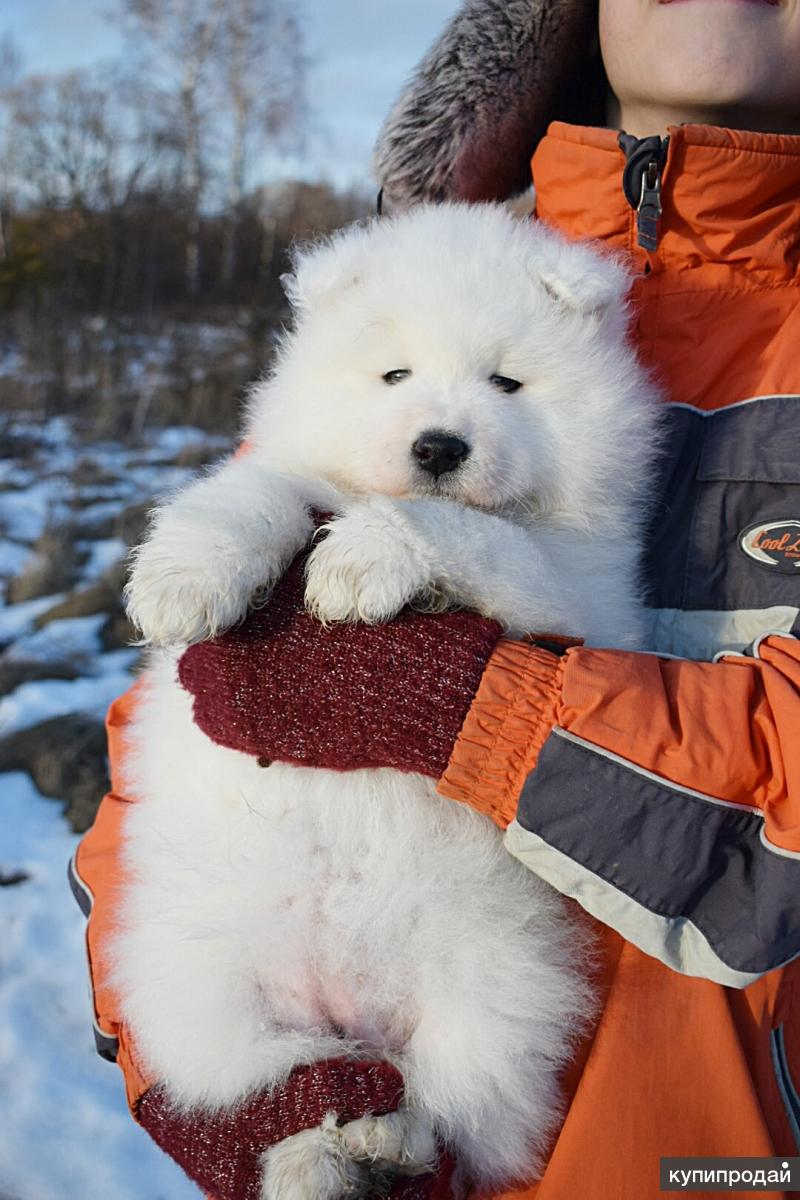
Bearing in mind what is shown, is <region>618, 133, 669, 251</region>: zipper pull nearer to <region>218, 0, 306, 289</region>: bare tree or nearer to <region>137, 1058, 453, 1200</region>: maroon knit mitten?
<region>137, 1058, 453, 1200</region>: maroon knit mitten

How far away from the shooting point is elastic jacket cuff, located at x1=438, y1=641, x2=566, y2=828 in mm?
1631

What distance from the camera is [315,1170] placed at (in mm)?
1533

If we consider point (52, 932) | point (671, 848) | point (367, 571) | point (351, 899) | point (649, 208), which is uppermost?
point (649, 208)

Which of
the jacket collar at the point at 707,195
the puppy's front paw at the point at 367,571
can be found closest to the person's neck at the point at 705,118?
the jacket collar at the point at 707,195

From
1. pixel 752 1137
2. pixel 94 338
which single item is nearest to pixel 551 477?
pixel 752 1137

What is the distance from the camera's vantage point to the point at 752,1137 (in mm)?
1550

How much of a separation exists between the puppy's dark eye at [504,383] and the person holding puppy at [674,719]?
369 millimetres

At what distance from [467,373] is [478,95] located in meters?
1.15

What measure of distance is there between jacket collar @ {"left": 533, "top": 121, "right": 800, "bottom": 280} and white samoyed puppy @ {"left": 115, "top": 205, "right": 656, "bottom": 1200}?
0.22 m

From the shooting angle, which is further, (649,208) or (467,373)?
(649,208)

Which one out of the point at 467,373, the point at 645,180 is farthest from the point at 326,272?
the point at 645,180

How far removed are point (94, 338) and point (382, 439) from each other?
13491 mm

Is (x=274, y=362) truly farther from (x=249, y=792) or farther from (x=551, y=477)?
(x=249, y=792)

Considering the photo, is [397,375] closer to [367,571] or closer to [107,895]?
[367,571]
